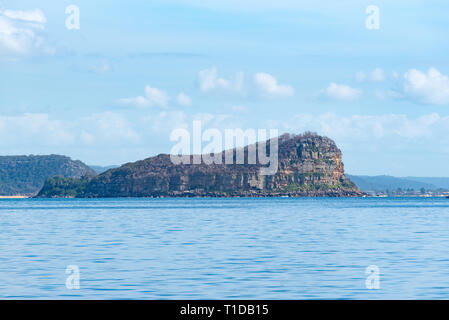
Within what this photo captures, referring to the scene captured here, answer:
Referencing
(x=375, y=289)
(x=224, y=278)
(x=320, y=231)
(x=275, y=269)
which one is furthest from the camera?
(x=320, y=231)

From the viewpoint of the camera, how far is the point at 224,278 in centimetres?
3850

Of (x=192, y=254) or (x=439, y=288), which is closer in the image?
(x=439, y=288)

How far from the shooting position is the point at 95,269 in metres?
42.8

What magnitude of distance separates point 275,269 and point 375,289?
8.84 meters

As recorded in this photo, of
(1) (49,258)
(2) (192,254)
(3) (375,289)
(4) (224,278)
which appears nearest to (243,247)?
(2) (192,254)
